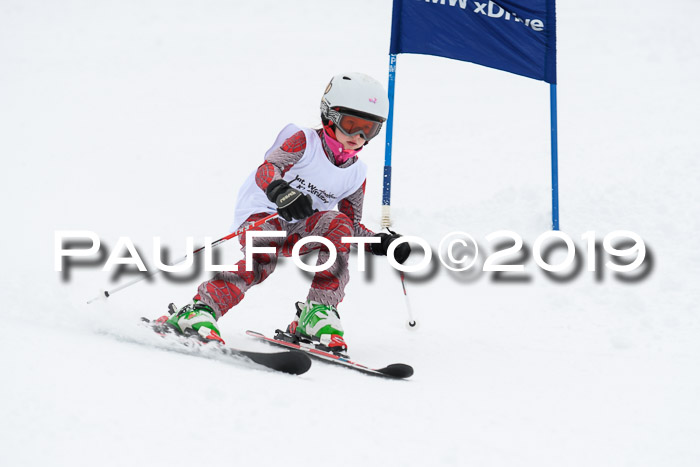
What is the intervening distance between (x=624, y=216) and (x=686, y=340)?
229 cm

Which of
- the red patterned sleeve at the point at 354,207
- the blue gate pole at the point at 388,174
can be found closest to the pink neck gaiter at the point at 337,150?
the red patterned sleeve at the point at 354,207

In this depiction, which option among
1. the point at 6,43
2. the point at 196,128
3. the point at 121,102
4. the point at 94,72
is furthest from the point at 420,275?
the point at 6,43

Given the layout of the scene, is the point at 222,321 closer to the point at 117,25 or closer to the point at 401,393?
the point at 401,393

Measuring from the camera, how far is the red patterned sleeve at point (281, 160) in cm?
365

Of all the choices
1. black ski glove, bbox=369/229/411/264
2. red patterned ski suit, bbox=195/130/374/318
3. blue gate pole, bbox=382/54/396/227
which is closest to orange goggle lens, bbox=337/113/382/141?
red patterned ski suit, bbox=195/130/374/318

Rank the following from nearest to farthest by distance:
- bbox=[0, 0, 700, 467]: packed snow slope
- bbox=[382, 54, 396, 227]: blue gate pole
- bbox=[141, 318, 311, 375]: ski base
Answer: bbox=[0, 0, 700, 467]: packed snow slope → bbox=[141, 318, 311, 375]: ski base → bbox=[382, 54, 396, 227]: blue gate pole

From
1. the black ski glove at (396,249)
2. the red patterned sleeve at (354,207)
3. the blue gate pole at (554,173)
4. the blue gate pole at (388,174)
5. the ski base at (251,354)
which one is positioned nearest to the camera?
the ski base at (251,354)

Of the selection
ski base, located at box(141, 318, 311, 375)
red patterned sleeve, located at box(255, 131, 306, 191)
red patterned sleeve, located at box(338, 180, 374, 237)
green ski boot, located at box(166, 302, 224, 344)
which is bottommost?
ski base, located at box(141, 318, 311, 375)

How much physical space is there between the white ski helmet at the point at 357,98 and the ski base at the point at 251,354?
1360 millimetres

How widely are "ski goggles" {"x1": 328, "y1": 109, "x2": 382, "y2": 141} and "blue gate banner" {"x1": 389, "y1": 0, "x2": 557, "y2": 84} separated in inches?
105

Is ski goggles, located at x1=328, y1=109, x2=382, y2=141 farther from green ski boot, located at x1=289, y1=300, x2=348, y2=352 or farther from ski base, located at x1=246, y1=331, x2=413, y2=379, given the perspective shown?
ski base, located at x1=246, y1=331, x2=413, y2=379

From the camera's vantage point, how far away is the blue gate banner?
6090 mm

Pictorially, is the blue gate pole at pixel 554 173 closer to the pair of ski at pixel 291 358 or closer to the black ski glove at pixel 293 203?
the pair of ski at pixel 291 358

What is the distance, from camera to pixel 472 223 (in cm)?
667
